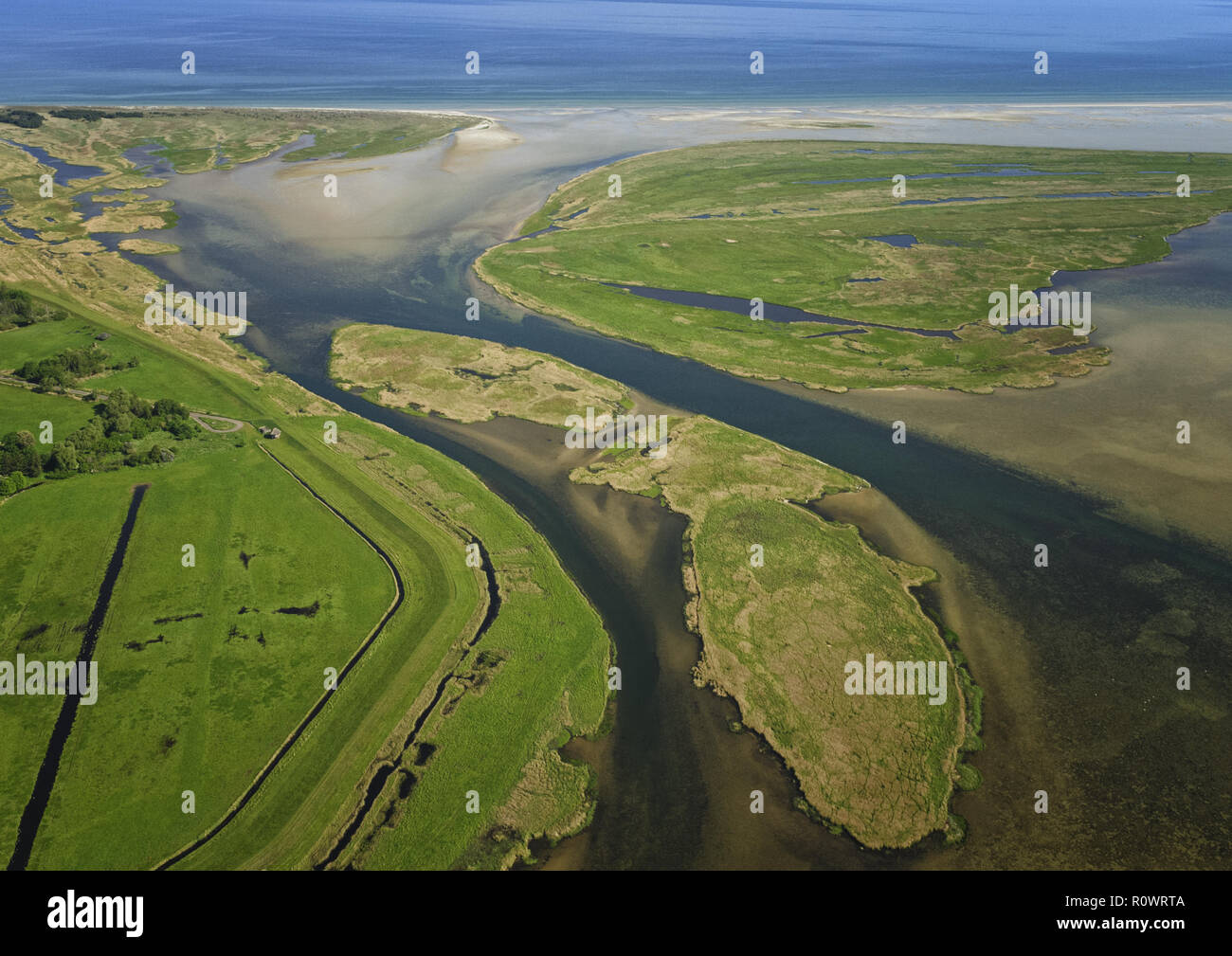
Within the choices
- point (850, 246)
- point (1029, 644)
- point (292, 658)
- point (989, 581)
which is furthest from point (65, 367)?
point (850, 246)

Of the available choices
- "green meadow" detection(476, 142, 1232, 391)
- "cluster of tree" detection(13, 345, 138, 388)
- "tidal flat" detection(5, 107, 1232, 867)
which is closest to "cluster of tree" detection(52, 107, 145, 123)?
"tidal flat" detection(5, 107, 1232, 867)

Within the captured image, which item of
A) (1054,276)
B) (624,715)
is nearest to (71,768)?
(624,715)

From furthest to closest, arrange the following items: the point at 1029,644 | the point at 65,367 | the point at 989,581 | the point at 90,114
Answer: the point at 90,114 → the point at 65,367 → the point at 989,581 → the point at 1029,644

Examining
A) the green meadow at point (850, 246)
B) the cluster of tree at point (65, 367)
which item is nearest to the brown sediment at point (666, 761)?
the green meadow at point (850, 246)

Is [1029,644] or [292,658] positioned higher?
[292,658]

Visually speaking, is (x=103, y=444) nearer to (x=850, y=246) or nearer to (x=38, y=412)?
(x=38, y=412)
